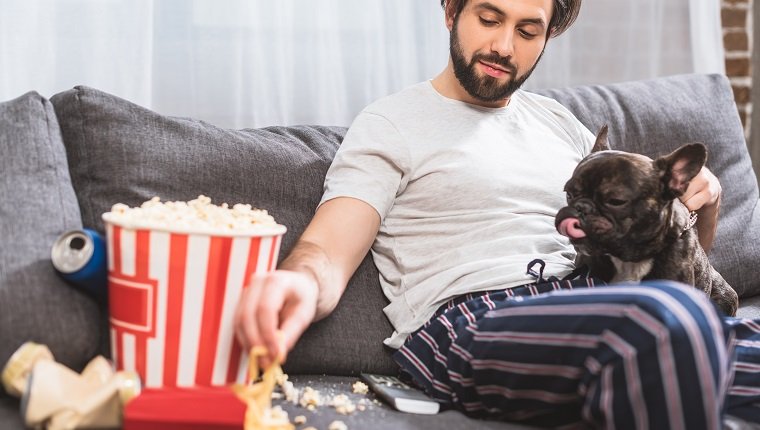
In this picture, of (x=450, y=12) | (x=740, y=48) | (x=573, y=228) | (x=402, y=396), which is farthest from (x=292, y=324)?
(x=740, y=48)

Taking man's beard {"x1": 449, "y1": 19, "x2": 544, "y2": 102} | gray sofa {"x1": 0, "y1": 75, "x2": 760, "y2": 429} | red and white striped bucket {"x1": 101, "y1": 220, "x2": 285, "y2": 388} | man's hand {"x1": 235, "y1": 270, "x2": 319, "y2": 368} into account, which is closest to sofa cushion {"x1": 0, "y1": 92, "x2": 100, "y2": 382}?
gray sofa {"x1": 0, "y1": 75, "x2": 760, "y2": 429}

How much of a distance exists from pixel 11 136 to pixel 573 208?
1.08 m

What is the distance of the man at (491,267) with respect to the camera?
111cm

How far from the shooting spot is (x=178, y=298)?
1181mm

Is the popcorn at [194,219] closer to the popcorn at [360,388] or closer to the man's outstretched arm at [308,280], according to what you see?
the man's outstretched arm at [308,280]

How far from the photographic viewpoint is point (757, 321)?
1.55 metres

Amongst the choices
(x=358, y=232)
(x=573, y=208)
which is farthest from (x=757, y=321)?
(x=358, y=232)

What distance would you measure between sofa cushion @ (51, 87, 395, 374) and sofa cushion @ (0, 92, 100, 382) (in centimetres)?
7

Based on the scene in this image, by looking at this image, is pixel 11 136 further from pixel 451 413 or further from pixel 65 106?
pixel 451 413

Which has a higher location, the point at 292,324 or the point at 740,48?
the point at 740,48

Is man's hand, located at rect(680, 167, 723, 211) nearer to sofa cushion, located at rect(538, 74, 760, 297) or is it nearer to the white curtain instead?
sofa cushion, located at rect(538, 74, 760, 297)

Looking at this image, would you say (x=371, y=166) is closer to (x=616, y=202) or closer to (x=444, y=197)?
(x=444, y=197)

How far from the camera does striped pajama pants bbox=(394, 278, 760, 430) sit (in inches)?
42.5

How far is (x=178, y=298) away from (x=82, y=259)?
220 mm
